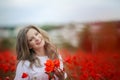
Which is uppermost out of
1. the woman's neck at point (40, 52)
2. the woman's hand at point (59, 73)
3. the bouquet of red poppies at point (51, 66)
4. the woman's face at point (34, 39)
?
the woman's face at point (34, 39)

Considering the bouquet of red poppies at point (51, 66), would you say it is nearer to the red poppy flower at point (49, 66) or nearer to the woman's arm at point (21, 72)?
the red poppy flower at point (49, 66)

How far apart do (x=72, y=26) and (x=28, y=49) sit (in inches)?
16.1

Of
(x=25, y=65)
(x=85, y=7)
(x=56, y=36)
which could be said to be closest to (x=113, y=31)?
(x=85, y=7)

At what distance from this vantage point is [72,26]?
2.12 meters

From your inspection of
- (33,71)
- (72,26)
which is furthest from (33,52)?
(72,26)

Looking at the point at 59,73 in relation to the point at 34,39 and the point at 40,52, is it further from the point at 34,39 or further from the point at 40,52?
the point at 34,39

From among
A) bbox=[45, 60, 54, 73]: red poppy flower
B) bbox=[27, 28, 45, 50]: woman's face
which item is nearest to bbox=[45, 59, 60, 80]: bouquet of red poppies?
bbox=[45, 60, 54, 73]: red poppy flower

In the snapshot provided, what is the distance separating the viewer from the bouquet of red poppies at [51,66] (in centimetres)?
205

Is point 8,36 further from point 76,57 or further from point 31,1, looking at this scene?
point 76,57

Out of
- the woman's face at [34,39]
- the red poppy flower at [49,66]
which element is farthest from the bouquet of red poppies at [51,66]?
the woman's face at [34,39]

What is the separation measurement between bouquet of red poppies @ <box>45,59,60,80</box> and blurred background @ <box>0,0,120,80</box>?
0.09 metres

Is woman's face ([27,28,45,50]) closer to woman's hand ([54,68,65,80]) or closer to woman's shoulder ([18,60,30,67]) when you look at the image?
woman's shoulder ([18,60,30,67])

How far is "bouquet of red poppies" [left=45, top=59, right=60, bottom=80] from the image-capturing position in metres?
2.05

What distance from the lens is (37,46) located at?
6.89 feet
